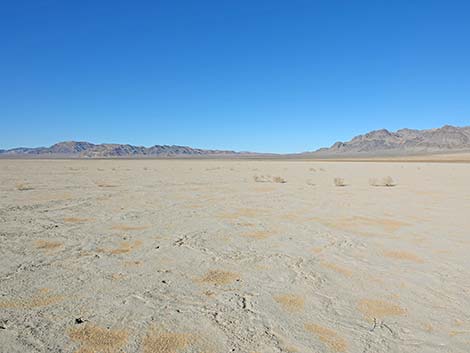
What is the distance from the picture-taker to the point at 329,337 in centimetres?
310

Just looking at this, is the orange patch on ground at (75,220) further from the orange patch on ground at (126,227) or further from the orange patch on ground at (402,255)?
the orange patch on ground at (402,255)

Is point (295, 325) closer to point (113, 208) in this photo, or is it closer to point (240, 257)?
point (240, 257)

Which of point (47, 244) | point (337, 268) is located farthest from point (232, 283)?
point (47, 244)

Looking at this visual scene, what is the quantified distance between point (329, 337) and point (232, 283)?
151 cm

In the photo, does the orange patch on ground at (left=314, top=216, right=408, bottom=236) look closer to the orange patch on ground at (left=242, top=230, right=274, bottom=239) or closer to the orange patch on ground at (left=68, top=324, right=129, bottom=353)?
the orange patch on ground at (left=242, top=230, right=274, bottom=239)

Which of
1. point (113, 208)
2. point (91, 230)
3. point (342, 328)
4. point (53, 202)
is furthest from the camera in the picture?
point (53, 202)

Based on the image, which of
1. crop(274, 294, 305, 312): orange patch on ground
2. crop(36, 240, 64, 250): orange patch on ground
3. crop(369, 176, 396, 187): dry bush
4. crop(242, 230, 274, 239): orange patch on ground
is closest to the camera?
crop(274, 294, 305, 312): orange patch on ground

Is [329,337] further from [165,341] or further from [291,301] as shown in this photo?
[165,341]

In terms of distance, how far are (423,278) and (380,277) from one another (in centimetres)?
53

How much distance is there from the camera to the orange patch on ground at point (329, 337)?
9.66 ft

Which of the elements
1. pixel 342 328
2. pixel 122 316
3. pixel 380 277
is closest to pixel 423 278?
pixel 380 277

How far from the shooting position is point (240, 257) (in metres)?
5.43

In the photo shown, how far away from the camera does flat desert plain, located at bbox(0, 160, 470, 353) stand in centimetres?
305

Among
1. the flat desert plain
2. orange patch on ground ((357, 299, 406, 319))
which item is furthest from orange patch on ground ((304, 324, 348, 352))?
orange patch on ground ((357, 299, 406, 319))
